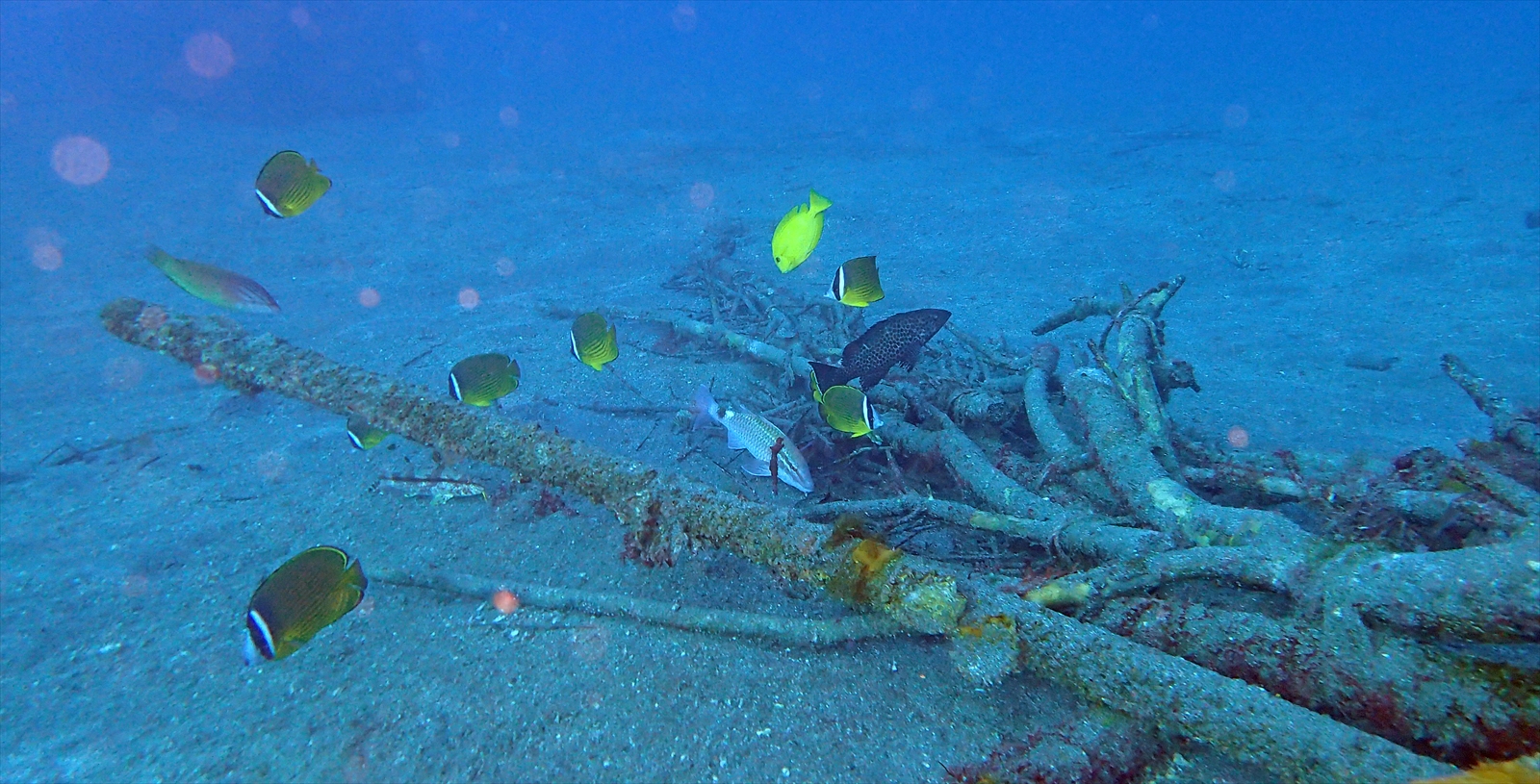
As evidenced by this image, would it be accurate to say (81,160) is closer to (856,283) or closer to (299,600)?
(299,600)

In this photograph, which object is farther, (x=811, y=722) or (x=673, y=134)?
(x=673, y=134)

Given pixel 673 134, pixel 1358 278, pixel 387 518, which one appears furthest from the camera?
pixel 673 134

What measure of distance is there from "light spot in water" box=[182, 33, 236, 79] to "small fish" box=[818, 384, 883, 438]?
39.3 metres

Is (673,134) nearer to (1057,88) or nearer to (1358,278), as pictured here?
(1358,278)

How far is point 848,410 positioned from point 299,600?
2922 mm

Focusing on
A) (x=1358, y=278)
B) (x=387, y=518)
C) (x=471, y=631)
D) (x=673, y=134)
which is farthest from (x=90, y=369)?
(x=673, y=134)

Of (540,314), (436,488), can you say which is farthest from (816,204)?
(540,314)

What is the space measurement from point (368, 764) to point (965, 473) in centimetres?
346

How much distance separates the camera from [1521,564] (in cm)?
212

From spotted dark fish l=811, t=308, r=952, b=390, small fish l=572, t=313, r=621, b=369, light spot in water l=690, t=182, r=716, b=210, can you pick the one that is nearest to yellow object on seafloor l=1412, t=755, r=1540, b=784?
spotted dark fish l=811, t=308, r=952, b=390

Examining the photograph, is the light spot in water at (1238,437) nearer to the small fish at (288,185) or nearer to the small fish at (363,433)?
the small fish at (363,433)

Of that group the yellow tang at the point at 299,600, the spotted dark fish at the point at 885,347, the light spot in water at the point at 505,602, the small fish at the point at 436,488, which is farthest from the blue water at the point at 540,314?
the spotted dark fish at the point at 885,347

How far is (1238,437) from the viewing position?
592cm

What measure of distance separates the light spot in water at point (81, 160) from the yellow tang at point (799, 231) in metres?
21.7
